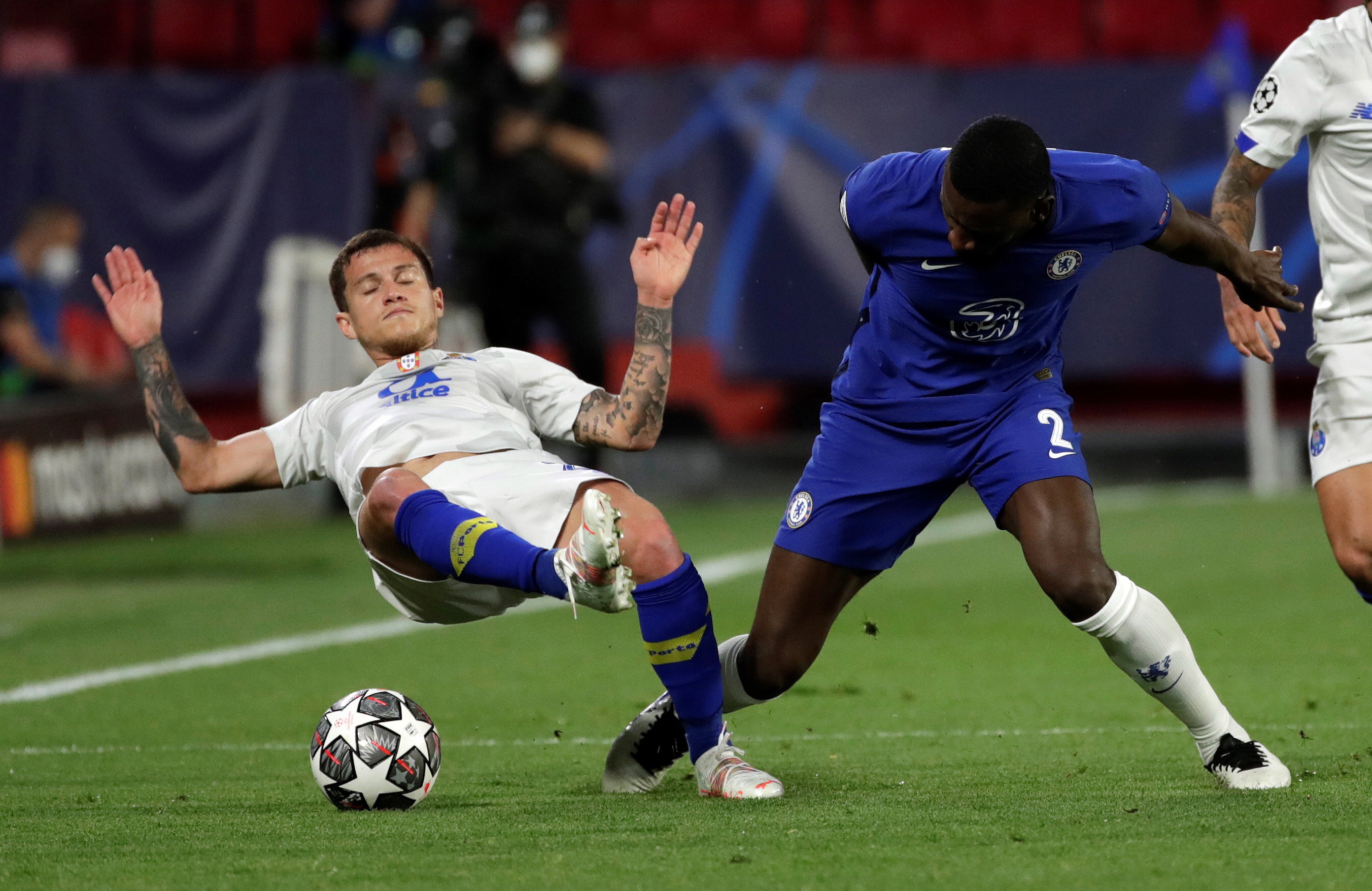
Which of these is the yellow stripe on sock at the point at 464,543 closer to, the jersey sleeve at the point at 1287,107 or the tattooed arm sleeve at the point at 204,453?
the tattooed arm sleeve at the point at 204,453

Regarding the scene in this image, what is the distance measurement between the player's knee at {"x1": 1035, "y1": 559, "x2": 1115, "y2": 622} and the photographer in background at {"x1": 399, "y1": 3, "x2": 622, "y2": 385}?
8.66 meters

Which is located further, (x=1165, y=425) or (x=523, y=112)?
(x=1165, y=425)

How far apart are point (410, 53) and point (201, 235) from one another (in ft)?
7.31

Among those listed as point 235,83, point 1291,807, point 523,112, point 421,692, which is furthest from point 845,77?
point 1291,807

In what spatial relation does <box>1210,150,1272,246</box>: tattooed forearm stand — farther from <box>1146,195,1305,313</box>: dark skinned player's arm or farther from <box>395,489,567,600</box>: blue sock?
<box>395,489,567,600</box>: blue sock

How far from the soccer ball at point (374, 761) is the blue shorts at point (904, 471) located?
112cm

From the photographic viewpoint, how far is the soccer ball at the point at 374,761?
4645mm

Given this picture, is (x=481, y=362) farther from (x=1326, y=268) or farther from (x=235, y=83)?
(x=235, y=83)

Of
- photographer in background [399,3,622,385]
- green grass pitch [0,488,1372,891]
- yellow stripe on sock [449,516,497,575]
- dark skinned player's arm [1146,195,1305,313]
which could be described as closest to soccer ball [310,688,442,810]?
green grass pitch [0,488,1372,891]

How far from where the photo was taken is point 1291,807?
4.25 m

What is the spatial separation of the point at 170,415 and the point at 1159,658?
2814 millimetres

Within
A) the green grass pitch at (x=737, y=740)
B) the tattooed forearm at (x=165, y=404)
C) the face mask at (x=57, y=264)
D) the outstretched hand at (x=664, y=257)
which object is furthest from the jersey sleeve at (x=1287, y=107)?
the face mask at (x=57, y=264)

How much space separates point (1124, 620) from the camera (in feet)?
14.9

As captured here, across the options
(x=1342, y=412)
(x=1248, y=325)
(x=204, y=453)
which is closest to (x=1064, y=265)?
(x=1248, y=325)
